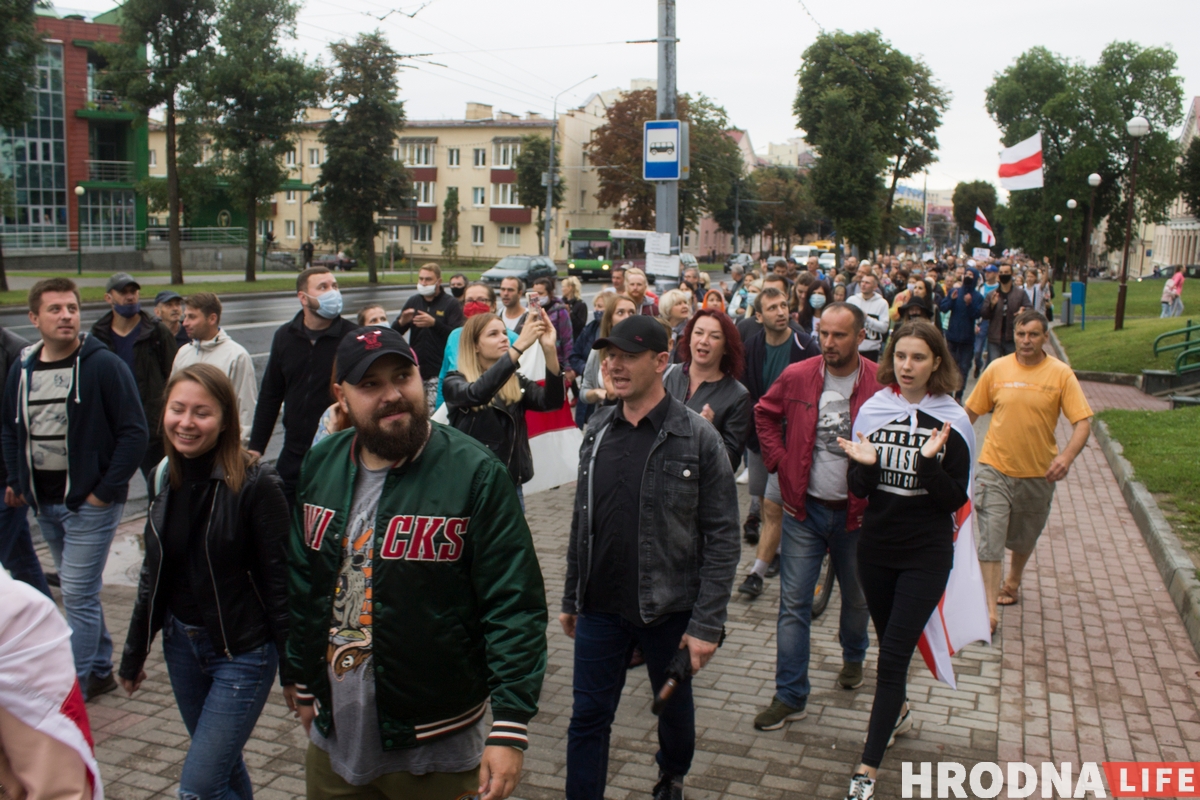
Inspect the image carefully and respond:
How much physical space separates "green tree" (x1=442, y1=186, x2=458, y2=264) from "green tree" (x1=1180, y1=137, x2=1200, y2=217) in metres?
51.1

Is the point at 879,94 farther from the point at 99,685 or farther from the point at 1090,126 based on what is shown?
the point at 99,685

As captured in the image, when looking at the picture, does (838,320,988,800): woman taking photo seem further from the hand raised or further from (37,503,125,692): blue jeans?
(37,503,125,692): blue jeans

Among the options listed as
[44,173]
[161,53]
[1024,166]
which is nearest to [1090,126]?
[1024,166]

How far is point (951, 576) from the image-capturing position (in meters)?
4.37

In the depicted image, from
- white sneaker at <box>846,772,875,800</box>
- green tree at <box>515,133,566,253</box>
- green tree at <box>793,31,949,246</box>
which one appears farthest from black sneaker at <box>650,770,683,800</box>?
green tree at <box>515,133,566,253</box>

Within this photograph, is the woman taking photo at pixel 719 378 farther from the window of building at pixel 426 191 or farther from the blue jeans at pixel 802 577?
the window of building at pixel 426 191

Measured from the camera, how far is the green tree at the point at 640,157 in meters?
65.1

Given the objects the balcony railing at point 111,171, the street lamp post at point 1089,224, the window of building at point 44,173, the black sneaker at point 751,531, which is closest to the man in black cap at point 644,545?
the black sneaker at point 751,531

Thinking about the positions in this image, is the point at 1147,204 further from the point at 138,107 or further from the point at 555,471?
the point at 555,471

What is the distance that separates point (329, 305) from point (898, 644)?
3.75 m

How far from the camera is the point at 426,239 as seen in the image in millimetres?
78375

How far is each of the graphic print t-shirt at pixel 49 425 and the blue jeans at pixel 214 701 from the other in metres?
2.07

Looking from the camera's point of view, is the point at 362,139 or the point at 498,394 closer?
the point at 498,394

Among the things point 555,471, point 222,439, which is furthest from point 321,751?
point 555,471
